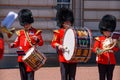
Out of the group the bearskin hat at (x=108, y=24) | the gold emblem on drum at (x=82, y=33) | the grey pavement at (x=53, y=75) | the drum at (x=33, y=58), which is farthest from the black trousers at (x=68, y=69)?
the grey pavement at (x=53, y=75)

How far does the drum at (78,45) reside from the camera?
7289 millimetres

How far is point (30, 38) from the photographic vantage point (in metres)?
7.96

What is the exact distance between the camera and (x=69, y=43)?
7465mm

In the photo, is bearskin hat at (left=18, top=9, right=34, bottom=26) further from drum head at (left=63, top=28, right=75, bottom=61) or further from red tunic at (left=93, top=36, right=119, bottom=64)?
red tunic at (left=93, top=36, right=119, bottom=64)

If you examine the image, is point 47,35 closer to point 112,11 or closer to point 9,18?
point 112,11

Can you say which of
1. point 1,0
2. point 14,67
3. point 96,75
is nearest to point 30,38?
point 96,75

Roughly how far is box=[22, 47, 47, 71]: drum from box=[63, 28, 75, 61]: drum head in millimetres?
391

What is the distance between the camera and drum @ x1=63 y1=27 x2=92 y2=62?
729 cm

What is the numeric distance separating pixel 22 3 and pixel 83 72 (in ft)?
16.0

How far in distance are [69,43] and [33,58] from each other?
2.02 ft

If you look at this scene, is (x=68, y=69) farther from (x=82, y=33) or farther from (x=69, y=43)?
(x=82, y=33)

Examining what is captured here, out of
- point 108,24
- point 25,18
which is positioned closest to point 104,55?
point 108,24

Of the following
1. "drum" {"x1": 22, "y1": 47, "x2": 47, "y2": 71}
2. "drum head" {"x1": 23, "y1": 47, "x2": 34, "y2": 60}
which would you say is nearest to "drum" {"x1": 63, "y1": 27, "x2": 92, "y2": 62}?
"drum" {"x1": 22, "y1": 47, "x2": 47, "y2": 71}

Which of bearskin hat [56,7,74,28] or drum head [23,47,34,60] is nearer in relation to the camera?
drum head [23,47,34,60]
